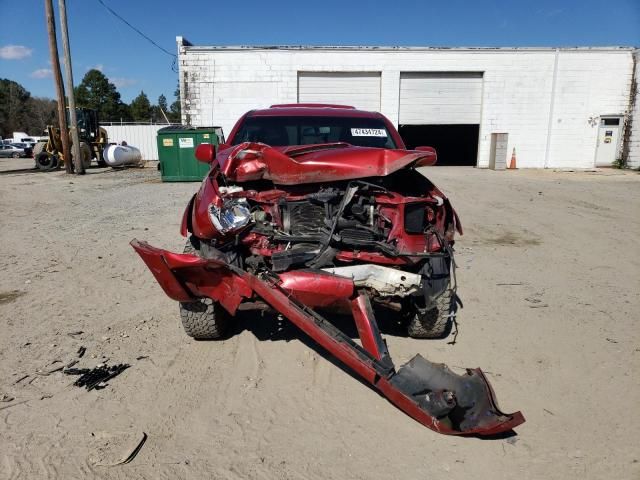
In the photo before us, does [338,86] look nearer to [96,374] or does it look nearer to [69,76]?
[69,76]

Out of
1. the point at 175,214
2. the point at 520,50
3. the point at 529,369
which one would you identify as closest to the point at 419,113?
the point at 520,50

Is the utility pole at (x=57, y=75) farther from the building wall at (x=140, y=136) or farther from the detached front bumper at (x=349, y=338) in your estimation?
the detached front bumper at (x=349, y=338)

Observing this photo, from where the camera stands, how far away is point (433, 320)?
373cm

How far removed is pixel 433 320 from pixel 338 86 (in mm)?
18062

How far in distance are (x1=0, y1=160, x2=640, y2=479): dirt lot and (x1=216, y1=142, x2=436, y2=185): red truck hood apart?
1.38 m

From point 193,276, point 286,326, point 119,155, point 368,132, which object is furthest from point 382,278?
point 119,155

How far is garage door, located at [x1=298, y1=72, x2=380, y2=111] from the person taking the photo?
20.2 metres

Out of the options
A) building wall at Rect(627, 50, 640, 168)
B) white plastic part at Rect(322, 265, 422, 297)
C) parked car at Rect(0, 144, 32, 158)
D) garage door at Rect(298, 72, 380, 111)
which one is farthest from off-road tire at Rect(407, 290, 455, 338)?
parked car at Rect(0, 144, 32, 158)

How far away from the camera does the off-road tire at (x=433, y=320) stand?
3.66 meters

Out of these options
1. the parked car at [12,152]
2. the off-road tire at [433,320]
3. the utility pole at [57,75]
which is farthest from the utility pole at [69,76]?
the parked car at [12,152]

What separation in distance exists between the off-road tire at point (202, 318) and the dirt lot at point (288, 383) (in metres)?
0.12

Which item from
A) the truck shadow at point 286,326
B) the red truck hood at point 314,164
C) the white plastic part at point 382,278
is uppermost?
the red truck hood at point 314,164

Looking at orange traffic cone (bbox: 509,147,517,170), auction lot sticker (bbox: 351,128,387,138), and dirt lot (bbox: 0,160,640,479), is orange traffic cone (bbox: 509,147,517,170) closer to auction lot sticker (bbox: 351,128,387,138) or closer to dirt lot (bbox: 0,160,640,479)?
dirt lot (bbox: 0,160,640,479)

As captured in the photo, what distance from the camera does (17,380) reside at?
3154 millimetres
